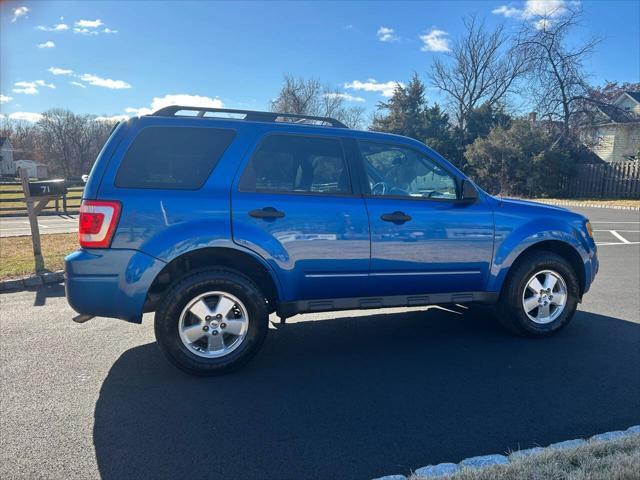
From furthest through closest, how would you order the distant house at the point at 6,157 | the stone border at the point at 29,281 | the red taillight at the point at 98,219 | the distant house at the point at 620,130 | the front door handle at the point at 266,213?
the distant house at the point at 6,157 → the distant house at the point at 620,130 → the stone border at the point at 29,281 → the front door handle at the point at 266,213 → the red taillight at the point at 98,219

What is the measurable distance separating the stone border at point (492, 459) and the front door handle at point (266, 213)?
2019 mm

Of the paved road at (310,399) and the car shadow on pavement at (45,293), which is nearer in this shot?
the paved road at (310,399)

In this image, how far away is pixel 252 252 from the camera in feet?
11.6

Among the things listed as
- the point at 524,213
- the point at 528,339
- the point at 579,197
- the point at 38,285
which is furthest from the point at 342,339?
the point at 579,197

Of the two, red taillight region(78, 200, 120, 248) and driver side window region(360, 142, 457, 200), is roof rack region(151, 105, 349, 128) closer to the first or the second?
driver side window region(360, 142, 457, 200)

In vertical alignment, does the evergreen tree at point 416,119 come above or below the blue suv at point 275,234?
above

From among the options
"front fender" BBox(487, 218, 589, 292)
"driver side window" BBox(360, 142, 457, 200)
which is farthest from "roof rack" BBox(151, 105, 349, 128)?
"front fender" BBox(487, 218, 589, 292)

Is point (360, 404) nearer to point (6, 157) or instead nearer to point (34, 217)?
point (34, 217)

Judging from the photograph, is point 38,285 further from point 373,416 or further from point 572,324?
point 572,324

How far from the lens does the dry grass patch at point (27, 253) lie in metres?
6.96

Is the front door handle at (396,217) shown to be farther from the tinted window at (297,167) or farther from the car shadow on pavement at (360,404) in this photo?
the car shadow on pavement at (360,404)

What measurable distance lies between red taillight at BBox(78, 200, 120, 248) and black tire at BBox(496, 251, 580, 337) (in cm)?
358

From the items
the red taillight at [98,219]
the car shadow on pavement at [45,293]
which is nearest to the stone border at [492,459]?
the red taillight at [98,219]

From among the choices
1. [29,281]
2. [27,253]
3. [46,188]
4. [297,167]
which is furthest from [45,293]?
[297,167]
